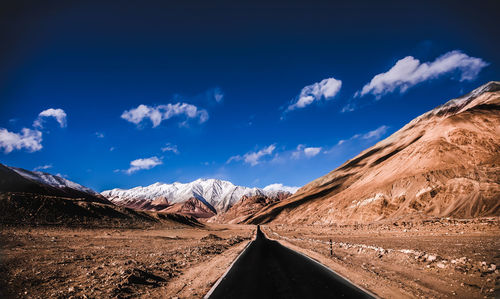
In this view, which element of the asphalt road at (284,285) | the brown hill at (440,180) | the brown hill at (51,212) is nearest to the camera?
the asphalt road at (284,285)

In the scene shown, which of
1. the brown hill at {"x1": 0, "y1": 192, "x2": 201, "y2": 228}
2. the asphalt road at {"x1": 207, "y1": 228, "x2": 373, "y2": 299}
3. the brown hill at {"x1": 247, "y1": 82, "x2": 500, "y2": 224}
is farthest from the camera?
the brown hill at {"x1": 247, "y1": 82, "x2": 500, "y2": 224}

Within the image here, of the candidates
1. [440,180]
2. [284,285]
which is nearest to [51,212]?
[284,285]

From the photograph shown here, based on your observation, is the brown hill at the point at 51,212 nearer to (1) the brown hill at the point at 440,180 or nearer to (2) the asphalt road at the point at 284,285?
(2) the asphalt road at the point at 284,285

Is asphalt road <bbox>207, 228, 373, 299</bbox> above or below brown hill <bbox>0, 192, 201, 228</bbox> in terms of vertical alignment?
below

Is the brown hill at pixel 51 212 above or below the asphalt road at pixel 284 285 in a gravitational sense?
above

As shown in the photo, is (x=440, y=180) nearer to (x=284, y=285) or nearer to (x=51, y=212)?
(x=284, y=285)

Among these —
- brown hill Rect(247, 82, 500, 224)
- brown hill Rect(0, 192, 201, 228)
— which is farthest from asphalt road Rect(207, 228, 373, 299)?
brown hill Rect(0, 192, 201, 228)

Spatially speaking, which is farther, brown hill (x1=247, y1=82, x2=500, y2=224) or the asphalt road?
brown hill (x1=247, y1=82, x2=500, y2=224)

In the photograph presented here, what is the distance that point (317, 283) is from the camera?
8.78 meters

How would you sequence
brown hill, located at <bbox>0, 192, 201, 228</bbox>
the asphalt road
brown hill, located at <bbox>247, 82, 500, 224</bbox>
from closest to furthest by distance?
1. the asphalt road
2. brown hill, located at <bbox>0, 192, 201, 228</bbox>
3. brown hill, located at <bbox>247, 82, 500, 224</bbox>

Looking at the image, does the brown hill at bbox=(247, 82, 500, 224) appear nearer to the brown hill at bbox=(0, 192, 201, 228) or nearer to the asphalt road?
the asphalt road

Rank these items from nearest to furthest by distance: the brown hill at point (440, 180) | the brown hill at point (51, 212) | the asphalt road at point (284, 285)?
the asphalt road at point (284, 285), the brown hill at point (51, 212), the brown hill at point (440, 180)

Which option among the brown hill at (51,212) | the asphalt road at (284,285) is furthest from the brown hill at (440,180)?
the brown hill at (51,212)

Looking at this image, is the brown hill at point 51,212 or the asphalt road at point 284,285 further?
the brown hill at point 51,212
